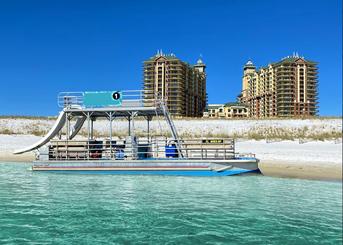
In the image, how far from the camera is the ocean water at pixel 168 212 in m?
7.83

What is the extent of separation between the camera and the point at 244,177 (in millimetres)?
19109

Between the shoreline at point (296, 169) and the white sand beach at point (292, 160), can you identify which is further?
the white sand beach at point (292, 160)

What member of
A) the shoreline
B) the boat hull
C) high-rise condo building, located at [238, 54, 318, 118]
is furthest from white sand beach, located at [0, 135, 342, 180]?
high-rise condo building, located at [238, 54, 318, 118]

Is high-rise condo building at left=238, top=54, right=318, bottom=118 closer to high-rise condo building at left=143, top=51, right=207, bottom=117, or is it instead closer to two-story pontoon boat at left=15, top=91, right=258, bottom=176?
high-rise condo building at left=143, top=51, right=207, bottom=117

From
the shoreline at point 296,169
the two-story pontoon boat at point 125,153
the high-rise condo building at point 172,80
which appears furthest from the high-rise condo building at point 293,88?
the two-story pontoon boat at point 125,153

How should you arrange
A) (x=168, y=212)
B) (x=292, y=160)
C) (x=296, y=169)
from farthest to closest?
(x=292, y=160), (x=296, y=169), (x=168, y=212)

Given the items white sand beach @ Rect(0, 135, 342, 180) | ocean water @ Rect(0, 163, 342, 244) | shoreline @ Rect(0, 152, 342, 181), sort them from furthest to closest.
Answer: white sand beach @ Rect(0, 135, 342, 180) → shoreline @ Rect(0, 152, 342, 181) → ocean water @ Rect(0, 163, 342, 244)

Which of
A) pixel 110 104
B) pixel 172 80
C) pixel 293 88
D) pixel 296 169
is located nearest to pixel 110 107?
pixel 110 104

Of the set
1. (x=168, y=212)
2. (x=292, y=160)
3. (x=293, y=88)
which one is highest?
(x=293, y=88)

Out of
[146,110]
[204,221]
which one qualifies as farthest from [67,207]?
[146,110]

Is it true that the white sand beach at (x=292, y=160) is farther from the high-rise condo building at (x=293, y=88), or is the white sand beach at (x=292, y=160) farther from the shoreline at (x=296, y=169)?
the high-rise condo building at (x=293, y=88)

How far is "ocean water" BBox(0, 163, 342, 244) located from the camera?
7832 mm

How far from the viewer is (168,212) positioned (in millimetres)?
10594

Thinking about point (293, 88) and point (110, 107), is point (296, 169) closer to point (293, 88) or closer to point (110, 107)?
point (110, 107)
